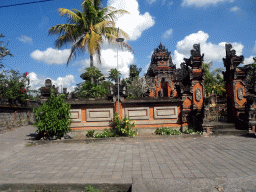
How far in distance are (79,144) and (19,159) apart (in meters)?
2.40

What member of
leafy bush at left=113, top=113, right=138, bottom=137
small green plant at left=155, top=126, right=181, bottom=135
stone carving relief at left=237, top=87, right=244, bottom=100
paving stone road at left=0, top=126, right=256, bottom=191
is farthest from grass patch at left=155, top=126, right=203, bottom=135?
stone carving relief at left=237, top=87, right=244, bottom=100

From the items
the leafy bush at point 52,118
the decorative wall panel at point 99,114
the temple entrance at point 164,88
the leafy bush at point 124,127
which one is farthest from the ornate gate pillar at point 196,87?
the temple entrance at point 164,88

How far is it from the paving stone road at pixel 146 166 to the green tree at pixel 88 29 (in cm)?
1031

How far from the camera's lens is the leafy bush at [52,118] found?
7707 mm

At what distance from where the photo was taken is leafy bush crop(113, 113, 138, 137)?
8312 millimetres

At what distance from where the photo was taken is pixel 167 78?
2248cm

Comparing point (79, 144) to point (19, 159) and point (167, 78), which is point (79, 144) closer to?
point (19, 159)

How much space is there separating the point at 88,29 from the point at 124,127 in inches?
434

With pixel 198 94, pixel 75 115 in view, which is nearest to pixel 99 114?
pixel 75 115

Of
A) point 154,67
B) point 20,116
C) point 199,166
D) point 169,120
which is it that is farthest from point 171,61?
point 199,166

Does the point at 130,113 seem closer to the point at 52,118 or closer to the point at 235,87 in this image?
the point at 52,118

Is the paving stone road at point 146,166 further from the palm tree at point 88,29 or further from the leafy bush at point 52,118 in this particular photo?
the palm tree at point 88,29

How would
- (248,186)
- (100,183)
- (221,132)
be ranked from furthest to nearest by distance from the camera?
1. (221,132)
2. (100,183)
3. (248,186)

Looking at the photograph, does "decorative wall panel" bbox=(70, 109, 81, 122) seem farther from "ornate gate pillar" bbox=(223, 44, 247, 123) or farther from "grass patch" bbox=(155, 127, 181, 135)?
"ornate gate pillar" bbox=(223, 44, 247, 123)
